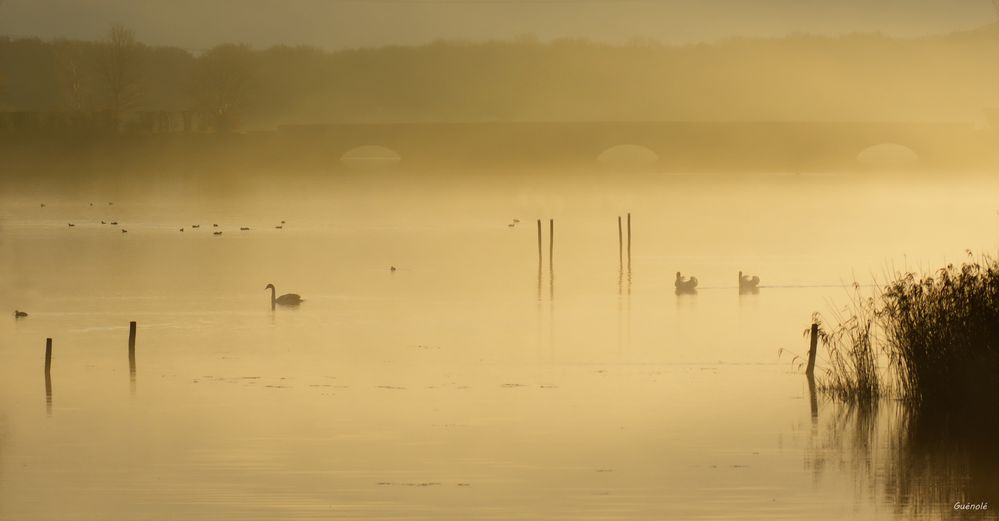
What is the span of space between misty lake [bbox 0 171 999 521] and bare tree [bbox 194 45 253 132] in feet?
138

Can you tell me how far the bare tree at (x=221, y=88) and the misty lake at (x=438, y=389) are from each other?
42138 millimetres

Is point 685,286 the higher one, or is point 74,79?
point 74,79

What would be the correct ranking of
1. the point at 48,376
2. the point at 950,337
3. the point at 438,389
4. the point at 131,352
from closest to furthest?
the point at 950,337
the point at 438,389
the point at 48,376
the point at 131,352

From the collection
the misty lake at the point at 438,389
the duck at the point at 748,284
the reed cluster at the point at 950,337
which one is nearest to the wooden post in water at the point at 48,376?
the misty lake at the point at 438,389

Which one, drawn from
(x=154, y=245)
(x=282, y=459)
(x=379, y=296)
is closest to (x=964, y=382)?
(x=282, y=459)

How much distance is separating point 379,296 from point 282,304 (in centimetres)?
437

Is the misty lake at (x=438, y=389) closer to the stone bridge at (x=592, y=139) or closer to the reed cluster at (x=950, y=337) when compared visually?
the reed cluster at (x=950, y=337)

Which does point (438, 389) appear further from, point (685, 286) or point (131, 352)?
point (685, 286)

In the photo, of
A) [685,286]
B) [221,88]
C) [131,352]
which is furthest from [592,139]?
[131,352]

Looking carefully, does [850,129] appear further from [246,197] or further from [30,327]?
[30,327]

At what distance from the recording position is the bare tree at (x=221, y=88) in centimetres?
10800

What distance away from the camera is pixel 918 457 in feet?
64.9

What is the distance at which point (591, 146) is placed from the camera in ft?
340

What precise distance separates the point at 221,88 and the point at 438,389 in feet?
280
